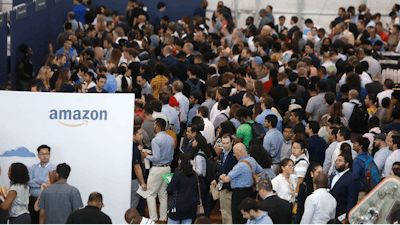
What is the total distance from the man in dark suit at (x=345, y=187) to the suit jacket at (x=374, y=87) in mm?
3914

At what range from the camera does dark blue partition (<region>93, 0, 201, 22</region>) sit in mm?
17000

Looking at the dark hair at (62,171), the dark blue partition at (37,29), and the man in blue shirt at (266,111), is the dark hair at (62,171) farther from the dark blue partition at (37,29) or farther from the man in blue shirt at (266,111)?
the dark blue partition at (37,29)

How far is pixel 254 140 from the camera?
20.6ft

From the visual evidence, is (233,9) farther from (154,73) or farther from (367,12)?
(154,73)

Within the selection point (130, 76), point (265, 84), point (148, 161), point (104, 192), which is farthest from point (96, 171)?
point (265, 84)

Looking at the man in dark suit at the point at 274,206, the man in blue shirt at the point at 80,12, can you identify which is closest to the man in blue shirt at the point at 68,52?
the man in blue shirt at the point at 80,12

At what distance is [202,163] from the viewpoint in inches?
233

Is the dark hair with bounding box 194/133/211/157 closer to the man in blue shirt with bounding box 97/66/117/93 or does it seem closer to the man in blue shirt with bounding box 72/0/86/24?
the man in blue shirt with bounding box 97/66/117/93

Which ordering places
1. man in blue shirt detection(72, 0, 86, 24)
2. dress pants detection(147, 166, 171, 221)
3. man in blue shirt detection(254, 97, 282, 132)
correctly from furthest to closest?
man in blue shirt detection(72, 0, 86, 24), man in blue shirt detection(254, 97, 282, 132), dress pants detection(147, 166, 171, 221)

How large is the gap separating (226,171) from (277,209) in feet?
4.02

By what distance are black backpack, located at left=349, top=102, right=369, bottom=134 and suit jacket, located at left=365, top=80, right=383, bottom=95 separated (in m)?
1.37

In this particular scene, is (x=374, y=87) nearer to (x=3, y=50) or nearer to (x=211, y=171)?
(x=211, y=171)

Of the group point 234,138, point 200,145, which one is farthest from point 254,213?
point 234,138

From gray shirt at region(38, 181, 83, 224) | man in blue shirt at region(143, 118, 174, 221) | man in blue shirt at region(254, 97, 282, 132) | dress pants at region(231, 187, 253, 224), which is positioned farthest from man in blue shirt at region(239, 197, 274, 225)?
man in blue shirt at region(254, 97, 282, 132)
